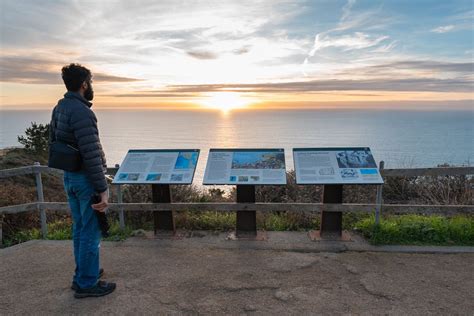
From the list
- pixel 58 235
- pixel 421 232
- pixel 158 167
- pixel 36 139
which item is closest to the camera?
pixel 421 232

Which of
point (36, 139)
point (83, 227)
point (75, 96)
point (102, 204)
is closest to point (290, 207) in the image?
point (102, 204)

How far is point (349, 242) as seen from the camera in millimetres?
5484

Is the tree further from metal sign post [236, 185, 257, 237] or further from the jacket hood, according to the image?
the jacket hood

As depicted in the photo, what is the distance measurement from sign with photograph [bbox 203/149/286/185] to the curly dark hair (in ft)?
7.52

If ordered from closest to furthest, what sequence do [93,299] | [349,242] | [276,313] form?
[276,313], [93,299], [349,242]

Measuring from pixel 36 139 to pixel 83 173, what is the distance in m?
18.5

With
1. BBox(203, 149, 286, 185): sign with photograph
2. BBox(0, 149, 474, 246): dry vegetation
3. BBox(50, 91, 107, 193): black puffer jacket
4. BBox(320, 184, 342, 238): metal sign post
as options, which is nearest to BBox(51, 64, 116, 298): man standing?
BBox(50, 91, 107, 193): black puffer jacket

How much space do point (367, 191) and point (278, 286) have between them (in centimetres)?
648

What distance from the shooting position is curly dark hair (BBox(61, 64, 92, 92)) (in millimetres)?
3666

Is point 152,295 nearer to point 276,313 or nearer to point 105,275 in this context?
point 105,275

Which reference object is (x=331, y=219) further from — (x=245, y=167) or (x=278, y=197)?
(x=278, y=197)

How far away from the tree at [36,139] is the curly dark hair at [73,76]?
702 inches

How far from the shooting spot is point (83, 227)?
396 centimetres

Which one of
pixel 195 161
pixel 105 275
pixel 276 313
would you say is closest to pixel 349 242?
pixel 276 313
